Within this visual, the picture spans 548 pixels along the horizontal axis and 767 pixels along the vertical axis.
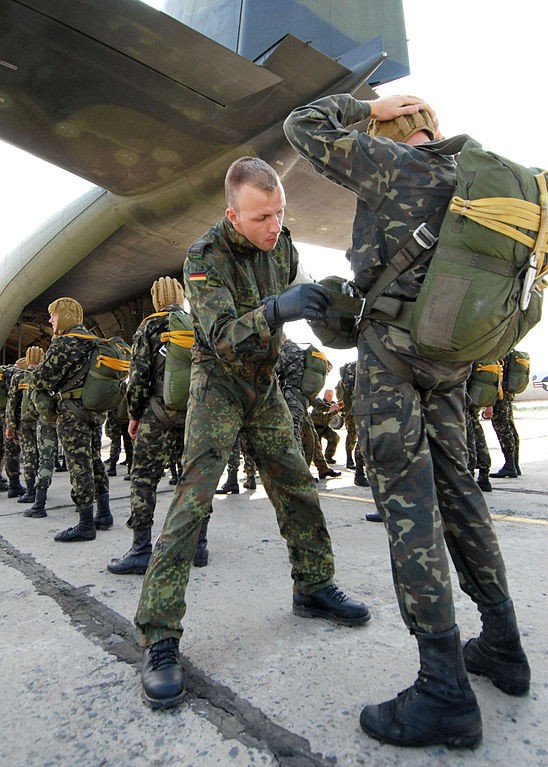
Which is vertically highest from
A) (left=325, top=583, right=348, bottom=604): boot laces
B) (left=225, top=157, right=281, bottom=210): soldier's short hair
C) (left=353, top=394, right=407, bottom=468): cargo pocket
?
(left=225, top=157, right=281, bottom=210): soldier's short hair

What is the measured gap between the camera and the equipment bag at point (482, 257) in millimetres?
1274

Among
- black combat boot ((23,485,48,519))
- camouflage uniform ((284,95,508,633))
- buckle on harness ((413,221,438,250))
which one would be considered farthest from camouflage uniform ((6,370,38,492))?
buckle on harness ((413,221,438,250))

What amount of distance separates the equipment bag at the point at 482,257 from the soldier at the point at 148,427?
188cm

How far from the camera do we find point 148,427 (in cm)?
298

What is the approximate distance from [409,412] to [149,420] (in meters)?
1.96

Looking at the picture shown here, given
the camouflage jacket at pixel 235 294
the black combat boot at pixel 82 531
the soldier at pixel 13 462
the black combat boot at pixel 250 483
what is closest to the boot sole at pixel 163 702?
the camouflage jacket at pixel 235 294

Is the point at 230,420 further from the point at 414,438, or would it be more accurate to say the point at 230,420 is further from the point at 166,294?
the point at 166,294

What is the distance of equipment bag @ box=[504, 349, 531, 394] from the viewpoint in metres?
6.05

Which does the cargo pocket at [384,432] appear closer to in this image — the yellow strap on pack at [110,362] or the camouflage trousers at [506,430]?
the yellow strap on pack at [110,362]

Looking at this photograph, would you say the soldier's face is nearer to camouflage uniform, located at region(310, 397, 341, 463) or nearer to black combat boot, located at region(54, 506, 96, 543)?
black combat boot, located at region(54, 506, 96, 543)

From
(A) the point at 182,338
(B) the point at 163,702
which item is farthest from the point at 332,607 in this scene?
(A) the point at 182,338

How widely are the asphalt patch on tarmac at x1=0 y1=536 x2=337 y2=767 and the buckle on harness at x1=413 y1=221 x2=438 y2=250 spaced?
4.28 ft

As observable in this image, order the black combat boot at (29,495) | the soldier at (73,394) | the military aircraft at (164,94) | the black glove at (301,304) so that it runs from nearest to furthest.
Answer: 1. the black glove at (301,304)
2. the soldier at (73,394)
3. the military aircraft at (164,94)
4. the black combat boot at (29,495)

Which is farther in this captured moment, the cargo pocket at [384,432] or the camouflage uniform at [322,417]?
the camouflage uniform at [322,417]
